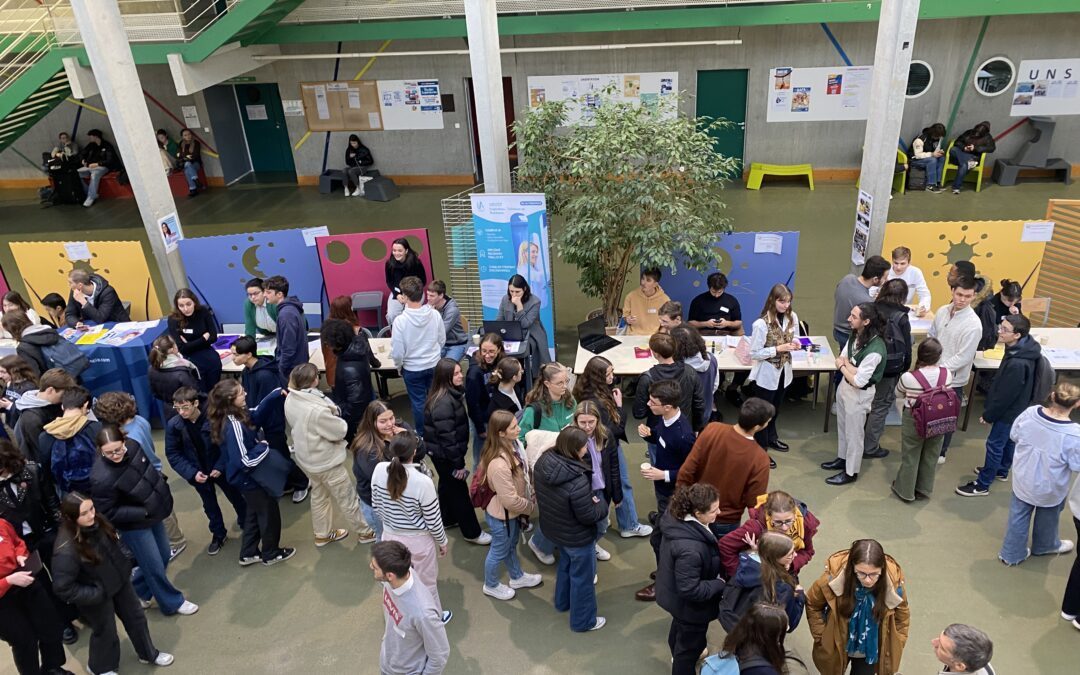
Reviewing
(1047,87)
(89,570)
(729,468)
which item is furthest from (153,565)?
(1047,87)

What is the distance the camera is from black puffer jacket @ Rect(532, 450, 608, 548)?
169 inches

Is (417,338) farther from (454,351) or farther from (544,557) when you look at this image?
(544,557)

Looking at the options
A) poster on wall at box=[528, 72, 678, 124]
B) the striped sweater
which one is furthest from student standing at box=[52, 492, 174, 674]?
poster on wall at box=[528, 72, 678, 124]

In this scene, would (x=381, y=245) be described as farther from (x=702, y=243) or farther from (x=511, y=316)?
(x=702, y=243)

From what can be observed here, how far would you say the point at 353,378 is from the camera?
6.24 metres

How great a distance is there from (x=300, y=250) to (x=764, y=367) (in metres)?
5.31

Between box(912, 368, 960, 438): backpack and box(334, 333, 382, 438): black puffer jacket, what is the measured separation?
4.20m

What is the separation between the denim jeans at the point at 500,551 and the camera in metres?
4.97

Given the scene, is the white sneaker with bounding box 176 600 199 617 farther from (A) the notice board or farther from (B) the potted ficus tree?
(A) the notice board

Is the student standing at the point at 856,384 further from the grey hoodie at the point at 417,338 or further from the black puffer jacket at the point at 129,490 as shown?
the black puffer jacket at the point at 129,490

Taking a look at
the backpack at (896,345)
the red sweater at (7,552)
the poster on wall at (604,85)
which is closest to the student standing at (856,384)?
the backpack at (896,345)

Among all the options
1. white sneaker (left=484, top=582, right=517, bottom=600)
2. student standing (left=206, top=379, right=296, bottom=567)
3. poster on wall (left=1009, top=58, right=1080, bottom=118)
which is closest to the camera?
student standing (left=206, top=379, right=296, bottom=567)

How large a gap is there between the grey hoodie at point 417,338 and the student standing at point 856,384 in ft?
10.7

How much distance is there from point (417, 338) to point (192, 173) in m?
10.6
